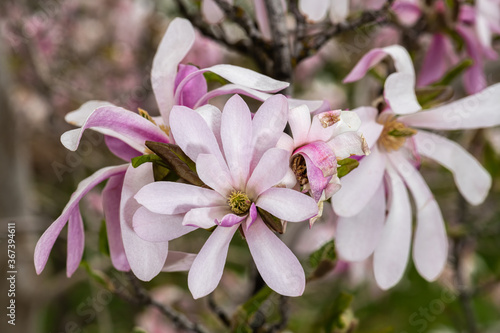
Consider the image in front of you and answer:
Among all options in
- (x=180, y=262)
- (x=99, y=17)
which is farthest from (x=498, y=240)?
(x=99, y=17)

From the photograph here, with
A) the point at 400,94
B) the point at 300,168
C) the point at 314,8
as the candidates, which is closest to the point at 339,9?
the point at 314,8

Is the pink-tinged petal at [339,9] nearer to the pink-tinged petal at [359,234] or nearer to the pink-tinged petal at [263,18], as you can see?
the pink-tinged petal at [263,18]

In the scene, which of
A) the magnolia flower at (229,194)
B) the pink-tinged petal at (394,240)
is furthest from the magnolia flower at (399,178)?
the magnolia flower at (229,194)

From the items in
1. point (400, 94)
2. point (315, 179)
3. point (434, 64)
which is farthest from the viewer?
point (434, 64)

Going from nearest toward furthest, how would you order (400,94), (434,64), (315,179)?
(315,179) < (400,94) < (434,64)

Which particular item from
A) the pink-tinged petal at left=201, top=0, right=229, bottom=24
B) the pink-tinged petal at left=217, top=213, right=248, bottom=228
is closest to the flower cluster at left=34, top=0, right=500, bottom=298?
the pink-tinged petal at left=217, top=213, right=248, bottom=228

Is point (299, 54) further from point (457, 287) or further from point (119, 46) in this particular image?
point (119, 46)

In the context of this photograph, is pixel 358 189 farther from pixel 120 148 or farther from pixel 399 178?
pixel 120 148
